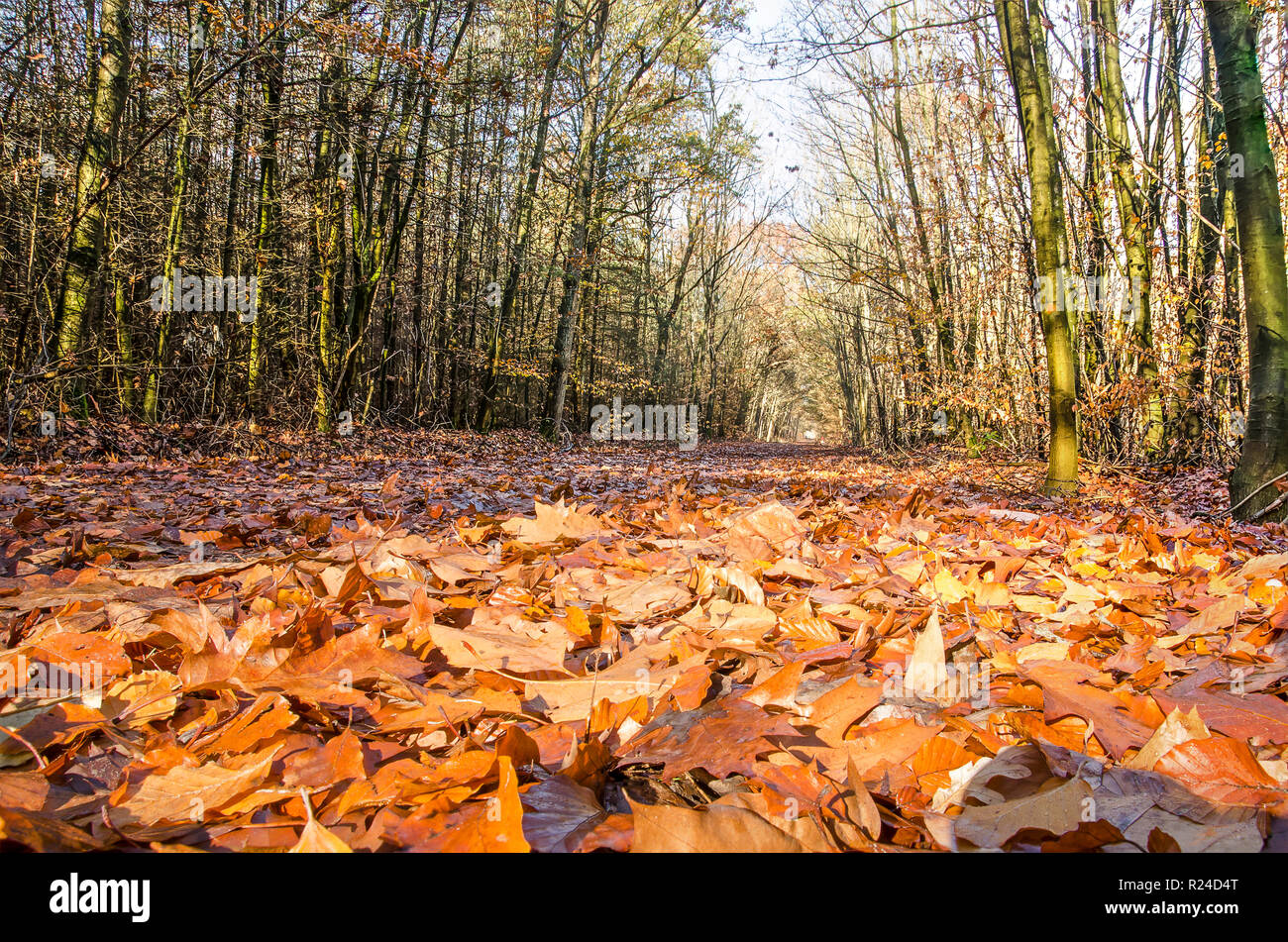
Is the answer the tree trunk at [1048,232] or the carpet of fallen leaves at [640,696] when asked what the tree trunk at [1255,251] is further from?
the carpet of fallen leaves at [640,696]

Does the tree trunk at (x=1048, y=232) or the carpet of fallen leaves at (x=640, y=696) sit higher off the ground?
the tree trunk at (x=1048, y=232)

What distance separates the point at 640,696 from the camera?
1071 mm

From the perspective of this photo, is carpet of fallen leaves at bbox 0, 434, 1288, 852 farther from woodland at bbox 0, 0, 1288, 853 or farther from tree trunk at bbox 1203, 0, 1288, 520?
tree trunk at bbox 1203, 0, 1288, 520

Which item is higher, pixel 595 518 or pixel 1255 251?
pixel 1255 251

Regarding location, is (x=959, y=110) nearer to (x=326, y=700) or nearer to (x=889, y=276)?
(x=889, y=276)

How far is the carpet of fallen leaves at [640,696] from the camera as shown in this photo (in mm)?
784

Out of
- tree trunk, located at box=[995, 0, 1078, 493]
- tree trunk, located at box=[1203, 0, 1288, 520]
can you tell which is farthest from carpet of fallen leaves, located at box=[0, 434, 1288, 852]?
tree trunk, located at box=[995, 0, 1078, 493]

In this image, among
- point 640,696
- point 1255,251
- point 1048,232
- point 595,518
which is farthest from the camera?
point 1048,232

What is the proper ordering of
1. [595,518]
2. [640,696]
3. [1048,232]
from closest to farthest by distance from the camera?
[640,696], [595,518], [1048,232]

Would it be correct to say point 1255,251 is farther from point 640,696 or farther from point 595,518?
point 640,696

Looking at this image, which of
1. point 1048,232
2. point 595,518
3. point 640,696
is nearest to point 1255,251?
point 1048,232

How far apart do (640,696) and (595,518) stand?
204 cm

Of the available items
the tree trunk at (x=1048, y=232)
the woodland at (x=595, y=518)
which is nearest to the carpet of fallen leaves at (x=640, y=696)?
the woodland at (x=595, y=518)
